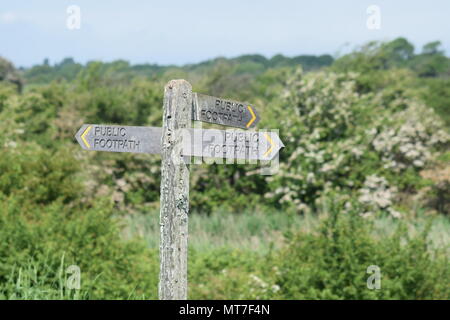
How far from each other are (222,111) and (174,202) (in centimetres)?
69

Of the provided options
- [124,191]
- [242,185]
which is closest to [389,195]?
[242,185]

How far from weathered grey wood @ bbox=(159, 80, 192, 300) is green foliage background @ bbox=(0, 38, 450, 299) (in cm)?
239

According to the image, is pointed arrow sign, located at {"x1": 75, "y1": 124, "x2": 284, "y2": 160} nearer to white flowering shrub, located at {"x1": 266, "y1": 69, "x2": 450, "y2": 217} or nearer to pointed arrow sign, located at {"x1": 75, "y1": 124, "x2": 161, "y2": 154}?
pointed arrow sign, located at {"x1": 75, "y1": 124, "x2": 161, "y2": 154}

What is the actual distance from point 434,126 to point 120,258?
1005 cm

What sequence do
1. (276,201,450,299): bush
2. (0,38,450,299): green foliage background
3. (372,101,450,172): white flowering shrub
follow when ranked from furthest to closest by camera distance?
(372,101,450,172): white flowering shrub
(0,38,450,299): green foliage background
(276,201,450,299): bush

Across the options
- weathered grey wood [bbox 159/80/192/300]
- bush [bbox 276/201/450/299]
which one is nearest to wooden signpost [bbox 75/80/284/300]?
weathered grey wood [bbox 159/80/192/300]

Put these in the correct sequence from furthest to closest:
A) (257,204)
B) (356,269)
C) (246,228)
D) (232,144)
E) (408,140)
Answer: (408,140) → (257,204) → (246,228) → (356,269) → (232,144)

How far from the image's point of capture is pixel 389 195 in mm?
11945

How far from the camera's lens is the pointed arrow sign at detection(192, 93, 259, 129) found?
153 inches

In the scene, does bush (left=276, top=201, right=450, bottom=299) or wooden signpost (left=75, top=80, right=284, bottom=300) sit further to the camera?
bush (left=276, top=201, right=450, bottom=299)

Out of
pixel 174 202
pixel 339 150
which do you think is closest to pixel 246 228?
pixel 339 150

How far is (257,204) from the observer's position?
42.2 ft

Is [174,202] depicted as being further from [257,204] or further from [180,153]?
[257,204]
